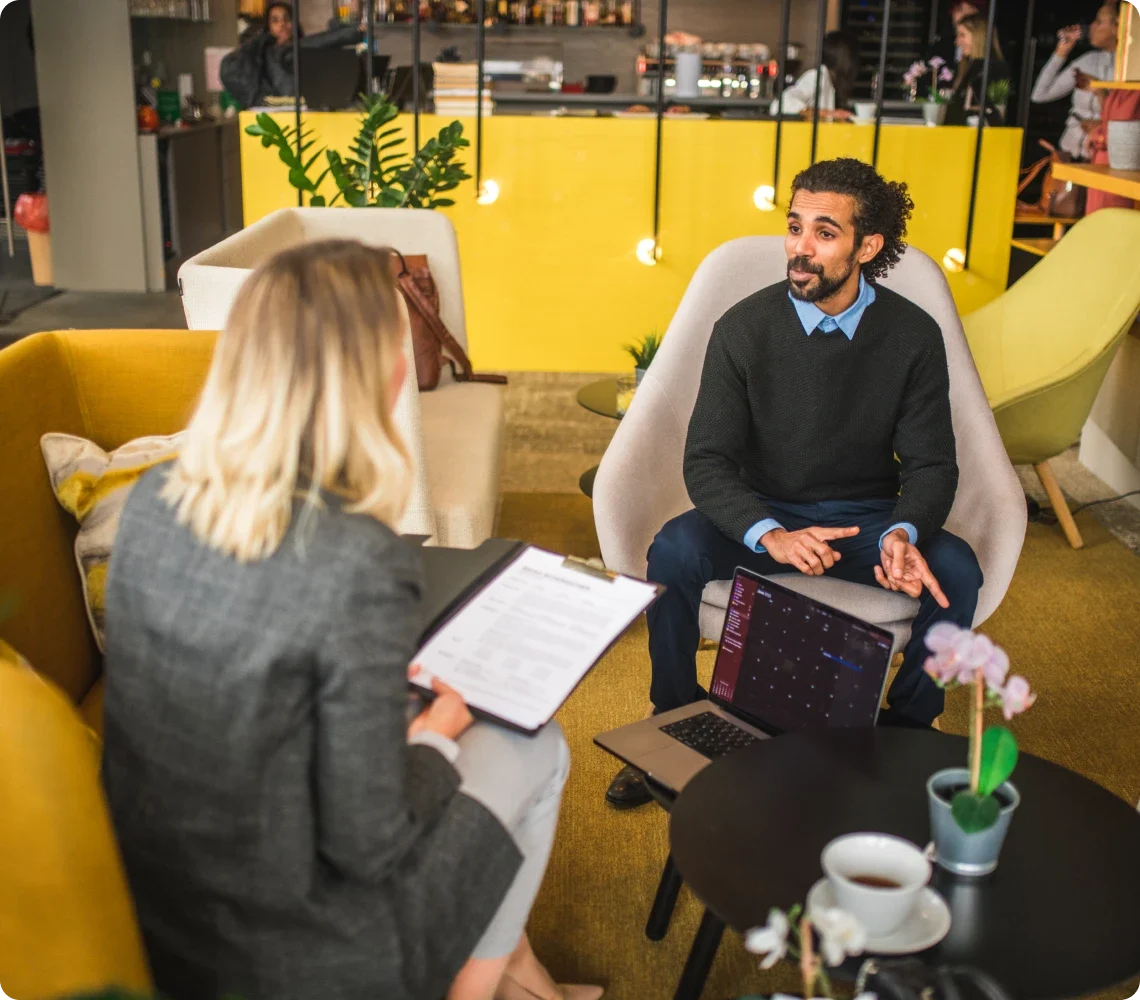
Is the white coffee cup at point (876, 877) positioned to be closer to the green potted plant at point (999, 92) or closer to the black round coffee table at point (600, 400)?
the black round coffee table at point (600, 400)

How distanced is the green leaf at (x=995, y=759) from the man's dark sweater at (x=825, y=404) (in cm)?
104

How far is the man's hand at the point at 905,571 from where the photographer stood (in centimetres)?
220

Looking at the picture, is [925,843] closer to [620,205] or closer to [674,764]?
[674,764]

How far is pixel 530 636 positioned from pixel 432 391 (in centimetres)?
202

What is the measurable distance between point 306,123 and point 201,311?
9.07ft

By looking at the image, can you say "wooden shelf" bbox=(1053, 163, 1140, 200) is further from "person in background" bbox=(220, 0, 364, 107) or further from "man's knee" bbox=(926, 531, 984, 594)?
"person in background" bbox=(220, 0, 364, 107)

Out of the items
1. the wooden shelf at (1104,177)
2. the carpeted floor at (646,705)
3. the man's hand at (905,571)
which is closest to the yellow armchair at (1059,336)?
the wooden shelf at (1104,177)

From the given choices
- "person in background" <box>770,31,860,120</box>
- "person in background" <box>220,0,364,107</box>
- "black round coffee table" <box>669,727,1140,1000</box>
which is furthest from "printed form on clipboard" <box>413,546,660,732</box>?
"person in background" <box>220,0,364,107</box>

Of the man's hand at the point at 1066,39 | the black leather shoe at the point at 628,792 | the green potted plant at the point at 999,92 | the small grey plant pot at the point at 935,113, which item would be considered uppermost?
the man's hand at the point at 1066,39

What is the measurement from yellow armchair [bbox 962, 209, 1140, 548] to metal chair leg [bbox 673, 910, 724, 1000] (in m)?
2.11

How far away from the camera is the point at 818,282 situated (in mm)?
2426

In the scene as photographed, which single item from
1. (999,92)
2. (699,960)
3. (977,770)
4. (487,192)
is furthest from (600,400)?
(999,92)

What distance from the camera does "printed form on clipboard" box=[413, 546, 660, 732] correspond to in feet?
5.16

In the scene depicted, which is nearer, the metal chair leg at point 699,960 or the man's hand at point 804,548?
the metal chair leg at point 699,960
